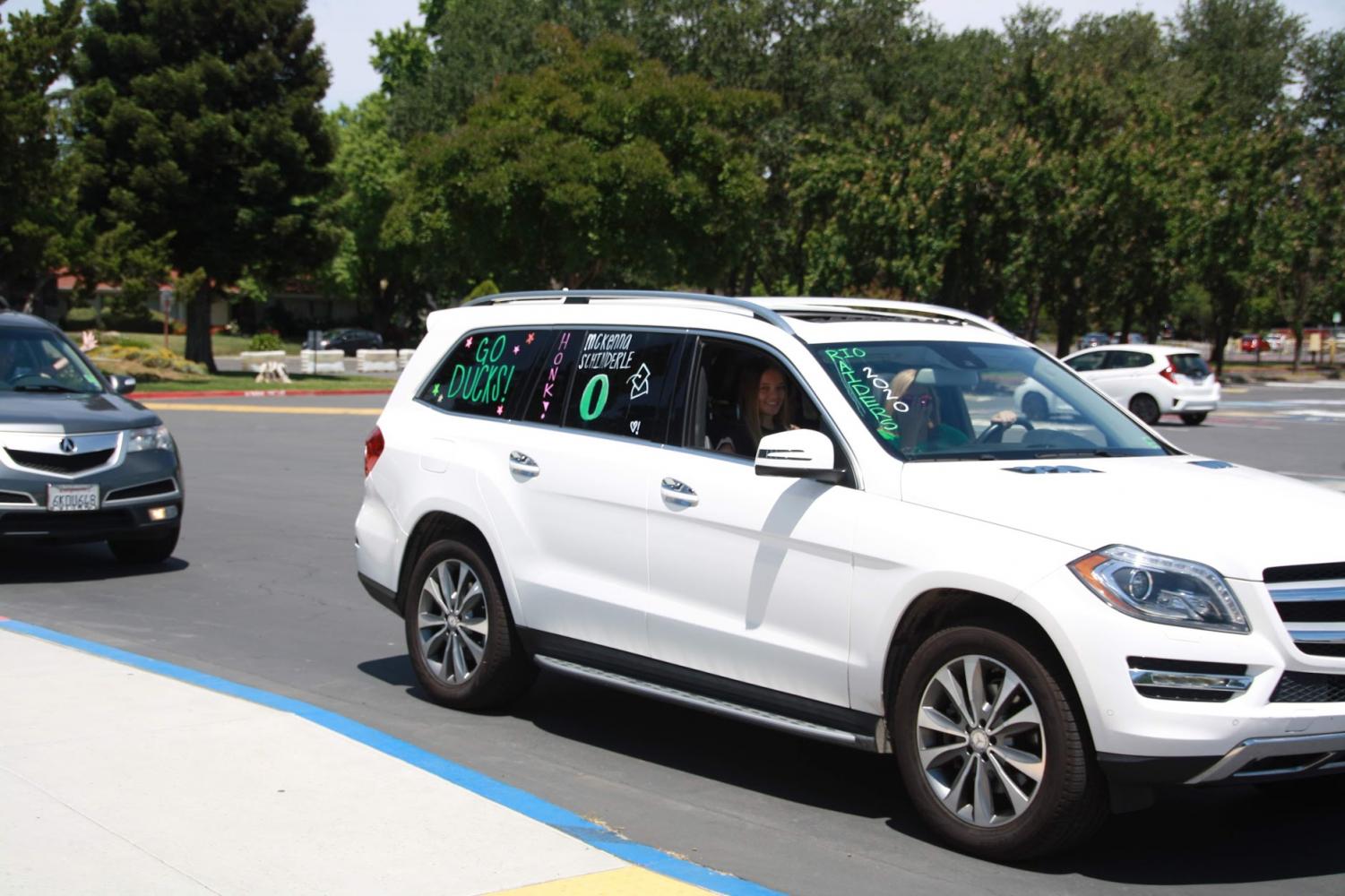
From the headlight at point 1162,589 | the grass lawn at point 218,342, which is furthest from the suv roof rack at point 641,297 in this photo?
the grass lawn at point 218,342

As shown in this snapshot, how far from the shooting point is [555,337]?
723cm

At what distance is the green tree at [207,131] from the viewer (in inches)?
1750

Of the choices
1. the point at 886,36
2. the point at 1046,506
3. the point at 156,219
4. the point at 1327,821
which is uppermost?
the point at 886,36

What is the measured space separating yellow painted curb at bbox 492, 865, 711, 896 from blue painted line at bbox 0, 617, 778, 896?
0.08 m

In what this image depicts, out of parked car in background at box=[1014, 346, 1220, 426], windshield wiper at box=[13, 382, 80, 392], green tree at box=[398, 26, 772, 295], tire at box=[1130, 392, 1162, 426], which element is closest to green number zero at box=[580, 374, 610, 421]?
windshield wiper at box=[13, 382, 80, 392]

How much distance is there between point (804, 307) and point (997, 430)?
3.41ft

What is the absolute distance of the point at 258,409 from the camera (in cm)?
3288

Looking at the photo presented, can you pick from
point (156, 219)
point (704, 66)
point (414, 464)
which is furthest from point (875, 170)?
point (414, 464)

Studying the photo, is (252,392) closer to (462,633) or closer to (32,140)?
(32,140)

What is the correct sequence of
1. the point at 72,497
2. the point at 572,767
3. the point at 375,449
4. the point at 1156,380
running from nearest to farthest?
1. the point at 572,767
2. the point at 375,449
3. the point at 72,497
4. the point at 1156,380

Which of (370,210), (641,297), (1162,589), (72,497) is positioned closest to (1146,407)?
(72,497)

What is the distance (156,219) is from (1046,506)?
44.3 metres

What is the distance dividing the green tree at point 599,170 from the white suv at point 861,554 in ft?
131

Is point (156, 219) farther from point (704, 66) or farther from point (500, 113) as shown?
point (704, 66)
